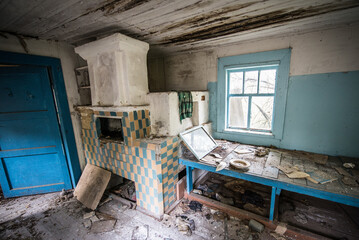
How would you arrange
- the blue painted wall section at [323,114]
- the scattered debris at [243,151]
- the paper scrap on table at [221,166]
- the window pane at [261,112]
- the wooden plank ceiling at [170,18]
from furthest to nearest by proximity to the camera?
1. the window pane at [261,112]
2. the scattered debris at [243,151]
3. the blue painted wall section at [323,114]
4. the paper scrap on table at [221,166]
5. the wooden plank ceiling at [170,18]

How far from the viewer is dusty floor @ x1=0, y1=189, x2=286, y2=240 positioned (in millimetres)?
2387

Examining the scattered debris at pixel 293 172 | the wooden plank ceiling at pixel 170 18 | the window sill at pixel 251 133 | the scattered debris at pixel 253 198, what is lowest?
the scattered debris at pixel 253 198

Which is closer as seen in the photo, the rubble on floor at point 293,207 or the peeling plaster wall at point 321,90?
the rubble on floor at point 293,207

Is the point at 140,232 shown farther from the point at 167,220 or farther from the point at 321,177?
the point at 321,177

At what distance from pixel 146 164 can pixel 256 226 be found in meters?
2.02

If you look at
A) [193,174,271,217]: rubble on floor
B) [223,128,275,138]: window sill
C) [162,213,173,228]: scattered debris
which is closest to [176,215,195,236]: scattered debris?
[162,213,173,228]: scattered debris

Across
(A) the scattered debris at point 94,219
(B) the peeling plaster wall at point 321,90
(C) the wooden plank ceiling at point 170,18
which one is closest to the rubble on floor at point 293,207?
(B) the peeling plaster wall at point 321,90

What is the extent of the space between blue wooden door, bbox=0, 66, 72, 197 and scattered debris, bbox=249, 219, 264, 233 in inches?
151

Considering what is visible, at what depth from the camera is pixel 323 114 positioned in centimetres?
284

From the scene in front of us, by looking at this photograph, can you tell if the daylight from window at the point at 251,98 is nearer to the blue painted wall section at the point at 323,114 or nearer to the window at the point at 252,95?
the window at the point at 252,95

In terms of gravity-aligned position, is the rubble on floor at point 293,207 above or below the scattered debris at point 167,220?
above

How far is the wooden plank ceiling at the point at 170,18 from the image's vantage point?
5.78 feet

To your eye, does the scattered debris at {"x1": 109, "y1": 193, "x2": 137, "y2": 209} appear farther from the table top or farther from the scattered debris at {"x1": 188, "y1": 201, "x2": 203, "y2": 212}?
the table top

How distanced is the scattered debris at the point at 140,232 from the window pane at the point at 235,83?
3324 mm
